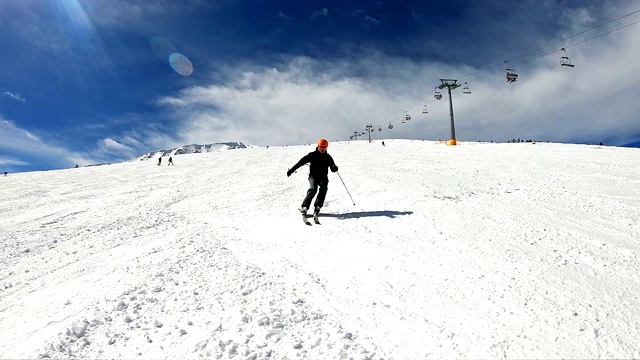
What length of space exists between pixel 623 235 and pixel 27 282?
1068cm

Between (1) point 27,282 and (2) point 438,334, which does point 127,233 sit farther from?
(2) point 438,334

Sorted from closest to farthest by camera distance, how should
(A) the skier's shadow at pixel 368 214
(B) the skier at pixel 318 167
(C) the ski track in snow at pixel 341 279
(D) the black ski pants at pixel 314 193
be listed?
(C) the ski track in snow at pixel 341 279 < (A) the skier's shadow at pixel 368 214 < (D) the black ski pants at pixel 314 193 < (B) the skier at pixel 318 167

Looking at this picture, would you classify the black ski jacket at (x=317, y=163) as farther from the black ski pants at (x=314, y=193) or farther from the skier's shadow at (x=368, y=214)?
the skier's shadow at (x=368, y=214)

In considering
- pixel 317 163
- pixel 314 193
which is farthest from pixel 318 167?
pixel 314 193

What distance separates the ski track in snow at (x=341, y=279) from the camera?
3.76 metres

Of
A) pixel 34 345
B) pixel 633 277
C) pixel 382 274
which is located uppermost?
pixel 34 345

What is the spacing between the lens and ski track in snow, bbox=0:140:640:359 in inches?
148

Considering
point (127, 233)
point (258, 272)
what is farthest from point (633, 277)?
point (127, 233)

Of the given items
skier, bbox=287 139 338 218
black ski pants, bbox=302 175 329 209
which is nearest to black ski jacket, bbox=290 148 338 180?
skier, bbox=287 139 338 218

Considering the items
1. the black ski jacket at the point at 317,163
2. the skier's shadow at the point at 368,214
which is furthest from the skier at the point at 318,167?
the skier's shadow at the point at 368,214

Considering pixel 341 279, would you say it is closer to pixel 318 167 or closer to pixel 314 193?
pixel 314 193

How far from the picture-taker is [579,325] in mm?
3996

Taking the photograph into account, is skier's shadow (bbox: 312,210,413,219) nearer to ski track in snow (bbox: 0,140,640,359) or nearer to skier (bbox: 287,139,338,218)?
ski track in snow (bbox: 0,140,640,359)

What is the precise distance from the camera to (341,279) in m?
5.25
